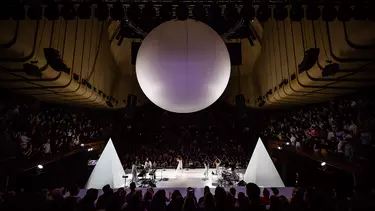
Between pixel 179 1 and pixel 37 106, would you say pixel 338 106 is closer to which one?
pixel 179 1

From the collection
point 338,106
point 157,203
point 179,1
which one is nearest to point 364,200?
point 157,203

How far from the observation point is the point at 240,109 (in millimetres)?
13508

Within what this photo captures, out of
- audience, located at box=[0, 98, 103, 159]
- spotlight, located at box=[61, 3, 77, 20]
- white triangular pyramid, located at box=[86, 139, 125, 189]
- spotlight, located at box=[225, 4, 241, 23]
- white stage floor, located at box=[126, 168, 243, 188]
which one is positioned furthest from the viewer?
white stage floor, located at box=[126, 168, 243, 188]

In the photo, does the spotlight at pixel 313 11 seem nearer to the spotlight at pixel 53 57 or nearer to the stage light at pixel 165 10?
the stage light at pixel 165 10

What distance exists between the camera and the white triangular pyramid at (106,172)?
7926mm

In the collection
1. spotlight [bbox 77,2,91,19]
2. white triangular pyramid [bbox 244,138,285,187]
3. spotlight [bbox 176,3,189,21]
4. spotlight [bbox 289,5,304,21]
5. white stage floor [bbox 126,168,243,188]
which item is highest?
spotlight [bbox 77,2,91,19]

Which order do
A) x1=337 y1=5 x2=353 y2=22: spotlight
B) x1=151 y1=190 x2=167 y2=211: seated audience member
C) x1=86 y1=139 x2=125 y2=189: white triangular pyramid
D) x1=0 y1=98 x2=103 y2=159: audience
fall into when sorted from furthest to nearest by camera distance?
1. x1=86 y1=139 x2=125 y2=189: white triangular pyramid
2. x1=0 y1=98 x2=103 y2=159: audience
3. x1=337 y1=5 x2=353 y2=22: spotlight
4. x1=151 y1=190 x2=167 y2=211: seated audience member

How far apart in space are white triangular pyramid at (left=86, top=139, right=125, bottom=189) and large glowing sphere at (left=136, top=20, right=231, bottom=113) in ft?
19.2

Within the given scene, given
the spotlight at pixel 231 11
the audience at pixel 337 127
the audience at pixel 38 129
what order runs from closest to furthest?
the spotlight at pixel 231 11, the audience at pixel 337 127, the audience at pixel 38 129

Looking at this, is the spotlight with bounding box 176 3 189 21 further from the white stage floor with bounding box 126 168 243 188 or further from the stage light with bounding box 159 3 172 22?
the white stage floor with bounding box 126 168 243 188

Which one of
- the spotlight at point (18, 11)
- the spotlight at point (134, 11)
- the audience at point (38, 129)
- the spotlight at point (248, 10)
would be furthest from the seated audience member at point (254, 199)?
the audience at point (38, 129)

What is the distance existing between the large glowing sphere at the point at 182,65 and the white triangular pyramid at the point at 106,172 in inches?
231

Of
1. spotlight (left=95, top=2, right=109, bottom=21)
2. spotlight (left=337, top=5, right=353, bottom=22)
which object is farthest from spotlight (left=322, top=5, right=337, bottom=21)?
spotlight (left=95, top=2, right=109, bottom=21)

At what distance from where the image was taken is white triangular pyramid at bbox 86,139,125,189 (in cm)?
793
